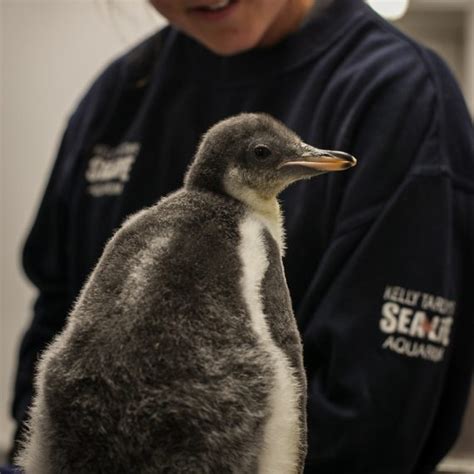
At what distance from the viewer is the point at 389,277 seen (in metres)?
0.65

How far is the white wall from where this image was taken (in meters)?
1.25

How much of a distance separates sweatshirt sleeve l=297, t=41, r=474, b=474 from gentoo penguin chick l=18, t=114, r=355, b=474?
8.6 inches

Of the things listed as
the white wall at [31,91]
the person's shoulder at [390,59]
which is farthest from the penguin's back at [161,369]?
the white wall at [31,91]

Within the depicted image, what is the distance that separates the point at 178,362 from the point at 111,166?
13.6 inches

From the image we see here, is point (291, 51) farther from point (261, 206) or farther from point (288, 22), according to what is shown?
point (261, 206)

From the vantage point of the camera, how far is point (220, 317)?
1.33ft

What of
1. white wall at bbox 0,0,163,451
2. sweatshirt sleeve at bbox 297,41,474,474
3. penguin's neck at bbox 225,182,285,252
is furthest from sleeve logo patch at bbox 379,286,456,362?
white wall at bbox 0,0,163,451

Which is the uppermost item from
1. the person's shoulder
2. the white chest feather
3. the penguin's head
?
the person's shoulder

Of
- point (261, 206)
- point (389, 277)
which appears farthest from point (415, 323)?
point (261, 206)

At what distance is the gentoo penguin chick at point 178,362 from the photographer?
1.26 feet

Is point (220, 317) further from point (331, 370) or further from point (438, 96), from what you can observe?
point (438, 96)

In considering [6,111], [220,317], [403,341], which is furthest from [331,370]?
[6,111]

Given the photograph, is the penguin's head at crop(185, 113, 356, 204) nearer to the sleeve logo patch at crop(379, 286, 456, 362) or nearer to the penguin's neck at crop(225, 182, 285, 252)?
the penguin's neck at crop(225, 182, 285, 252)

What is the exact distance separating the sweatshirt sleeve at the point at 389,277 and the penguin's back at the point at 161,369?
23cm
